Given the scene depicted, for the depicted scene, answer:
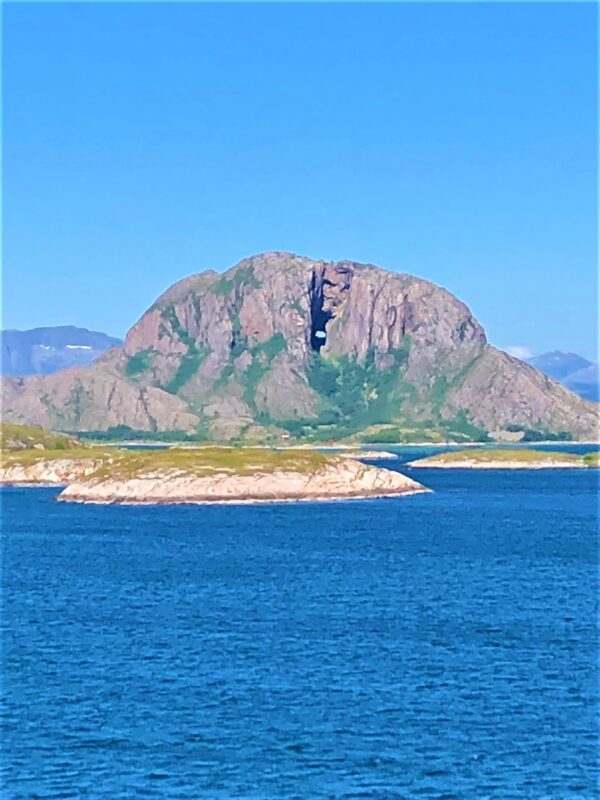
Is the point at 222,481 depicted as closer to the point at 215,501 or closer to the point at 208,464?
the point at 215,501

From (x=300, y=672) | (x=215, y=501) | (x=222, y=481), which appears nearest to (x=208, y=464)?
(x=222, y=481)

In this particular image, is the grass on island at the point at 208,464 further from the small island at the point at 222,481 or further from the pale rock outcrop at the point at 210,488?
the pale rock outcrop at the point at 210,488

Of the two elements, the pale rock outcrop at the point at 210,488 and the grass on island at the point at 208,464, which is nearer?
the pale rock outcrop at the point at 210,488

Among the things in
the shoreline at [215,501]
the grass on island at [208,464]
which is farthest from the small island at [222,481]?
the shoreline at [215,501]

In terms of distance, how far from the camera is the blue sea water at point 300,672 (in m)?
47.7

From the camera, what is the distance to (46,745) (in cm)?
5134

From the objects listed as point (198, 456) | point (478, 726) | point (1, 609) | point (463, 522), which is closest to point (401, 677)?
point (478, 726)

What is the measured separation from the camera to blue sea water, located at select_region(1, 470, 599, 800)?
156 feet

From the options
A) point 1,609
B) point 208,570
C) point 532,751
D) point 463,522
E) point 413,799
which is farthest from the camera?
point 463,522

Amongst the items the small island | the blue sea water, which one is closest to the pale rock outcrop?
the small island

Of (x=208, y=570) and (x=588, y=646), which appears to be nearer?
(x=588, y=646)

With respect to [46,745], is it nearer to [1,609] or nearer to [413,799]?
[413,799]

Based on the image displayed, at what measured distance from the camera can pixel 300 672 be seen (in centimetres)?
6375

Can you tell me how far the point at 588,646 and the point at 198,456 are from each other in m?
132
